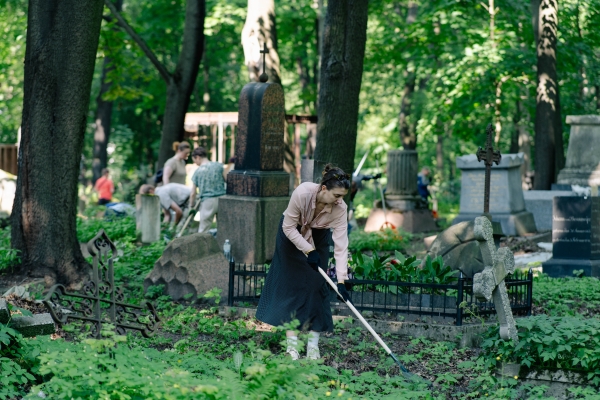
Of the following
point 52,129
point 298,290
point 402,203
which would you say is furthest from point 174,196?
point 298,290

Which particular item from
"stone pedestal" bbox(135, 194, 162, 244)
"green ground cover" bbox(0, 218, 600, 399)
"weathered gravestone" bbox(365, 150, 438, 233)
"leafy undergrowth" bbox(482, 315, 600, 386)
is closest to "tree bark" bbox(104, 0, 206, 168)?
"stone pedestal" bbox(135, 194, 162, 244)

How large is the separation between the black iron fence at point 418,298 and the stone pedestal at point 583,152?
494 inches

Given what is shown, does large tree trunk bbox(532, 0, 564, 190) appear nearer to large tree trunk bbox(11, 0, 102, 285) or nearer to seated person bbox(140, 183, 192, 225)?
seated person bbox(140, 183, 192, 225)

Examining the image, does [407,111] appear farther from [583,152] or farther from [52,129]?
[52,129]

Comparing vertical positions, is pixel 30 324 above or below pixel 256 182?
below

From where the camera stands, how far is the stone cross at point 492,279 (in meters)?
6.18

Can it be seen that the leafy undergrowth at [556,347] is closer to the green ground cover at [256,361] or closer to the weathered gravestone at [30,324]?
the green ground cover at [256,361]

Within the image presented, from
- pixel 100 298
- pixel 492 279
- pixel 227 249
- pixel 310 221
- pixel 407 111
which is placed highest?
pixel 407 111

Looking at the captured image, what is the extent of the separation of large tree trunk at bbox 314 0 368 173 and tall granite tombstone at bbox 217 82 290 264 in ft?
3.18

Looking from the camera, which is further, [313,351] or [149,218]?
[149,218]

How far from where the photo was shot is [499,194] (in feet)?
58.3

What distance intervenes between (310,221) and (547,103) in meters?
16.2

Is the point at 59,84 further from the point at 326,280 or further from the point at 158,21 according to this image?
the point at 158,21

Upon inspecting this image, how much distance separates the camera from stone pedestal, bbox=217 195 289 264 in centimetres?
1039
